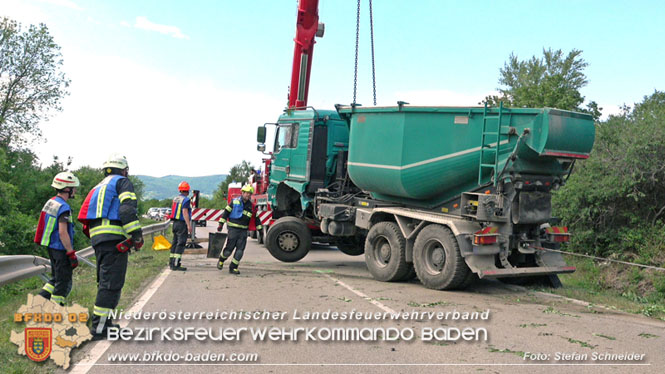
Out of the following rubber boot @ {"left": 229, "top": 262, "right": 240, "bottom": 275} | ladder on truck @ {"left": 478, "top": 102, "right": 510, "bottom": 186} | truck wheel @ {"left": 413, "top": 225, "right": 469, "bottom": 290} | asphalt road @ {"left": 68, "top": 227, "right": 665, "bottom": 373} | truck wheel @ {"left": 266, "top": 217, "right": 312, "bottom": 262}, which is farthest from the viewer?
truck wheel @ {"left": 266, "top": 217, "right": 312, "bottom": 262}

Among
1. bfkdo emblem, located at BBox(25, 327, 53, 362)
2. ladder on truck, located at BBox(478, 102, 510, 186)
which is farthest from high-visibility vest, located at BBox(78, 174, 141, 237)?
A: ladder on truck, located at BBox(478, 102, 510, 186)

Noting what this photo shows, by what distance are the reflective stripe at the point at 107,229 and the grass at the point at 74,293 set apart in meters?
1.22

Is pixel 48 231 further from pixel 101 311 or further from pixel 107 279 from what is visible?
pixel 101 311

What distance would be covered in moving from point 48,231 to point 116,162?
1093mm

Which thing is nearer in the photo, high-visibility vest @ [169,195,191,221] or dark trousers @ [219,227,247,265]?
dark trousers @ [219,227,247,265]

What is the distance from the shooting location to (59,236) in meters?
5.95

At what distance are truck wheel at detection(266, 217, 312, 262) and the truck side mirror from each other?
9.23 ft

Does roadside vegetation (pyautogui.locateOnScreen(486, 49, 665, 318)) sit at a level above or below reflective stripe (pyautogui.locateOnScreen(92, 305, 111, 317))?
above

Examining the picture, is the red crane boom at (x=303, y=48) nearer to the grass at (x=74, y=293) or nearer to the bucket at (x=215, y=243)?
the bucket at (x=215, y=243)

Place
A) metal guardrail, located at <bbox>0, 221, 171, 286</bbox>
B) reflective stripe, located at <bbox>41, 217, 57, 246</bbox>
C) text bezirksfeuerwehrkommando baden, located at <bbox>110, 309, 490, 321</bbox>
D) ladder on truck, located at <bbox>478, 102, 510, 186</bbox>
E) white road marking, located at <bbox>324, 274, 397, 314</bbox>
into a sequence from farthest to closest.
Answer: ladder on truck, located at <bbox>478, 102, 510, 186</bbox> < white road marking, located at <bbox>324, 274, 397, 314</bbox> < metal guardrail, located at <bbox>0, 221, 171, 286</bbox> < text bezirksfeuerwehrkommando baden, located at <bbox>110, 309, 490, 321</bbox> < reflective stripe, located at <bbox>41, 217, 57, 246</bbox>

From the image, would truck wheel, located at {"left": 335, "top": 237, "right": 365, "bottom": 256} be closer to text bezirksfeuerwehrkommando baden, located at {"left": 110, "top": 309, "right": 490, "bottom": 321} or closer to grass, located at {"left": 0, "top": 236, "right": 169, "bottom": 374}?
grass, located at {"left": 0, "top": 236, "right": 169, "bottom": 374}

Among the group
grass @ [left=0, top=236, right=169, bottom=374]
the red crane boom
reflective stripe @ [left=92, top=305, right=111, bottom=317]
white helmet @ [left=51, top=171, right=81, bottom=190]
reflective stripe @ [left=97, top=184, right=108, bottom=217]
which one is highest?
the red crane boom

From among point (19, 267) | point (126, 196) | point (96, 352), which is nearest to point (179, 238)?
point (19, 267)

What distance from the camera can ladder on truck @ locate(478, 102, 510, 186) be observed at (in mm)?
8266
